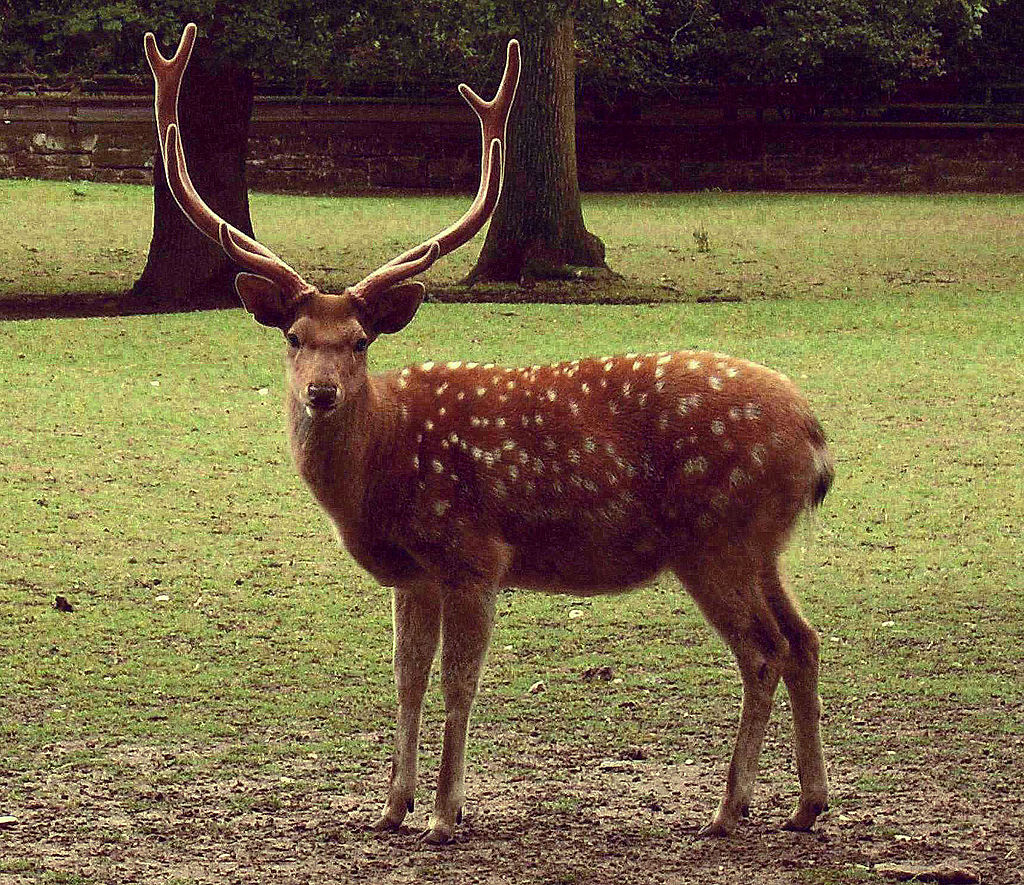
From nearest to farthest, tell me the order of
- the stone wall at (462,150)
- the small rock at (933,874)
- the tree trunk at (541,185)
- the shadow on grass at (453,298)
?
the small rock at (933,874) → the shadow on grass at (453,298) → the tree trunk at (541,185) → the stone wall at (462,150)

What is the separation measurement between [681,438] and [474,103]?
6.96 ft

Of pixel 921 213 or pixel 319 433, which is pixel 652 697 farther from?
pixel 921 213

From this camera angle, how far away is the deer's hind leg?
5.53m

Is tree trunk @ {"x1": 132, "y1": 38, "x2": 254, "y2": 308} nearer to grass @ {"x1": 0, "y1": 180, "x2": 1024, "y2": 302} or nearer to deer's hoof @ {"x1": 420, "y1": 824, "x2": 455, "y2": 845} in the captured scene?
grass @ {"x1": 0, "y1": 180, "x2": 1024, "y2": 302}

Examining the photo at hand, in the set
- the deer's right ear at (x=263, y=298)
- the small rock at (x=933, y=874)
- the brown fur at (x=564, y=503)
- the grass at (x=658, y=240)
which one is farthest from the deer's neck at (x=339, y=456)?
the grass at (x=658, y=240)

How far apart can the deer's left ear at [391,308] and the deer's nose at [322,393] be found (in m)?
0.34

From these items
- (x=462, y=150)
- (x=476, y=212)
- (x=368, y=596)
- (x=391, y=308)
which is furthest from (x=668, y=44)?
(x=391, y=308)

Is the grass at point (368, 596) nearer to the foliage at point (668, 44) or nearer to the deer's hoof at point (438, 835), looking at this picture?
the deer's hoof at point (438, 835)

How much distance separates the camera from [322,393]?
5.37 m

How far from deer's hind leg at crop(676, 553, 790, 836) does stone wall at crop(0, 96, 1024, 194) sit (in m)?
24.4

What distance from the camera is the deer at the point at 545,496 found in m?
5.54

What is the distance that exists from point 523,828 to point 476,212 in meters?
2.07

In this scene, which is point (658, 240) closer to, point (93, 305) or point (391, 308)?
point (93, 305)

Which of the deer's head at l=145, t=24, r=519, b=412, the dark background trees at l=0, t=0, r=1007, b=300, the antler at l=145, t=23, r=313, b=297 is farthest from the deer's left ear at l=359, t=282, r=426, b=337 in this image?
the dark background trees at l=0, t=0, r=1007, b=300
